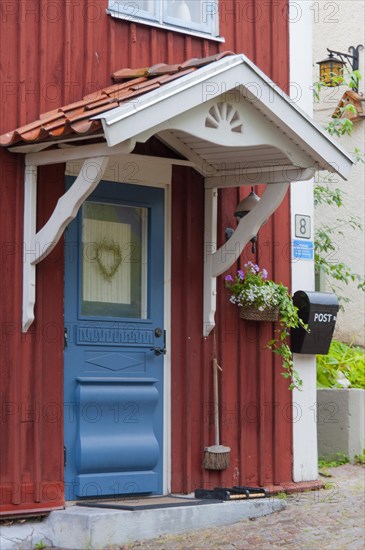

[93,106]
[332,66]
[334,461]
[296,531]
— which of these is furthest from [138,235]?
[332,66]

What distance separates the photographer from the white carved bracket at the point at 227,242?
8062 millimetres

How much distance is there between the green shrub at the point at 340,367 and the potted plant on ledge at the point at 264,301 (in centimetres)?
193

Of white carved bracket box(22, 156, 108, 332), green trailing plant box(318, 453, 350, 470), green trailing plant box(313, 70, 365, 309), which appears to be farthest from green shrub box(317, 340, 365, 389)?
white carved bracket box(22, 156, 108, 332)

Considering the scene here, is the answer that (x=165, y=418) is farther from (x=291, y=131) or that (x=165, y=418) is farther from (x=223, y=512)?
(x=291, y=131)

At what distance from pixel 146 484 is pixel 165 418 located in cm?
51

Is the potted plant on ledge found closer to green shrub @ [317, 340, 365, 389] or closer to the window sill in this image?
the window sill

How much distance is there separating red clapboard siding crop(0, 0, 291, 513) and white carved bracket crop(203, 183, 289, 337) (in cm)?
7

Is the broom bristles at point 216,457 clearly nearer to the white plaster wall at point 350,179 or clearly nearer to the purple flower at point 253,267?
the purple flower at point 253,267

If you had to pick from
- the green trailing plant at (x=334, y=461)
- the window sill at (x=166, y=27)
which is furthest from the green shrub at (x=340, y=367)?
the window sill at (x=166, y=27)

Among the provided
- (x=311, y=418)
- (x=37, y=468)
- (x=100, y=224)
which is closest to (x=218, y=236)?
(x=100, y=224)

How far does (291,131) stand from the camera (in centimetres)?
750

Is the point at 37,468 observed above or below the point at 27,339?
below

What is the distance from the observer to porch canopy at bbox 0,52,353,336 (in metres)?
6.78

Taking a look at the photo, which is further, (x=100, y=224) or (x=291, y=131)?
(x=100, y=224)
